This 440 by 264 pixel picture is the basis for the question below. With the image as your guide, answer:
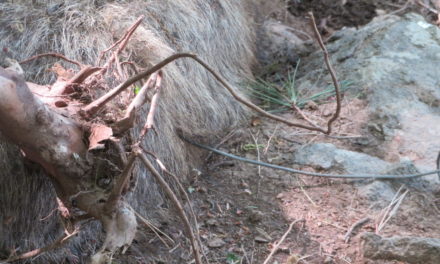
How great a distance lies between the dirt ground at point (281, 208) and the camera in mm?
1958

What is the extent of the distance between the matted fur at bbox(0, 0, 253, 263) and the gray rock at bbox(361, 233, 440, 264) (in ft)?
2.44

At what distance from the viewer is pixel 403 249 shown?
1882 mm

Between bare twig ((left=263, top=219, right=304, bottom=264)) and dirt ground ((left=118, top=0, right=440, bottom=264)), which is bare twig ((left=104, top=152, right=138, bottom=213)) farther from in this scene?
bare twig ((left=263, top=219, right=304, bottom=264))

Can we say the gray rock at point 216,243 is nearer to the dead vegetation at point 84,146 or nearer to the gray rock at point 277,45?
Answer: the dead vegetation at point 84,146

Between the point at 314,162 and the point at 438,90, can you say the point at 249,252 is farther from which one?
the point at 438,90

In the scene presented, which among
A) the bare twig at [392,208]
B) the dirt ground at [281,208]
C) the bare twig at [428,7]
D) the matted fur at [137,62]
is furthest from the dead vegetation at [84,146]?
the bare twig at [428,7]

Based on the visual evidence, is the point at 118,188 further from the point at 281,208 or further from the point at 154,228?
the point at 281,208

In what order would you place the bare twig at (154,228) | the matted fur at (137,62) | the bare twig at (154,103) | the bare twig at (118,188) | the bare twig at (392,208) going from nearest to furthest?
the bare twig at (118,188) → the bare twig at (154,103) → the matted fur at (137,62) → the bare twig at (154,228) → the bare twig at (392,208)

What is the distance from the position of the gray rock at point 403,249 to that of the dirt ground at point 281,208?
0.12 feet

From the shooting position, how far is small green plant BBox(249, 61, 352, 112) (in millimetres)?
2625

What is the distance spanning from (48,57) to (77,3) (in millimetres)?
340

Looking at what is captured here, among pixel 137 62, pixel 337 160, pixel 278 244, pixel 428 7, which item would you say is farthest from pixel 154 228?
pixel 428 7

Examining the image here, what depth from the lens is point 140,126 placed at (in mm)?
2023

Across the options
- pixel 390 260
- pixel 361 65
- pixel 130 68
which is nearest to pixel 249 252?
pixel 390 260
